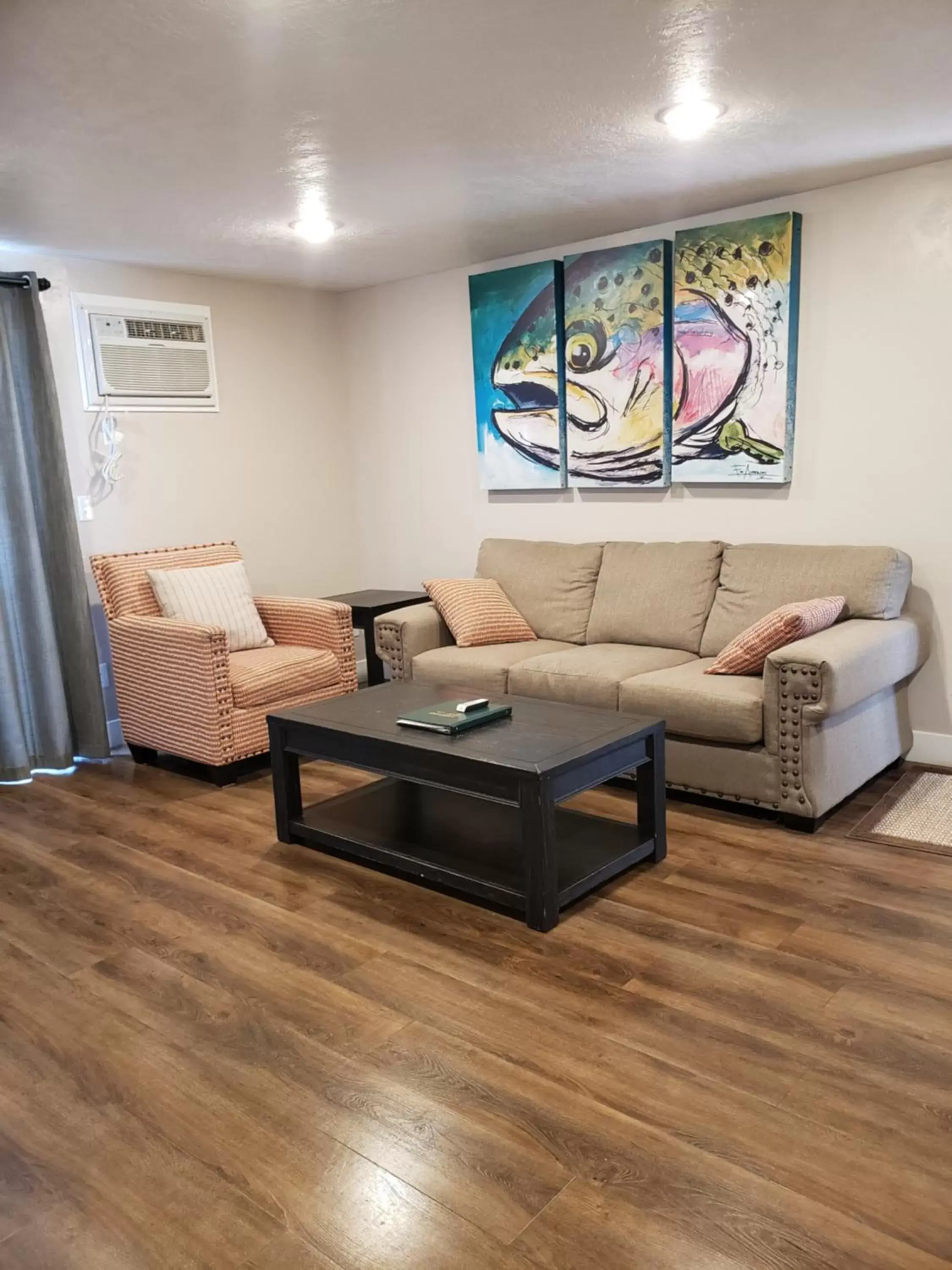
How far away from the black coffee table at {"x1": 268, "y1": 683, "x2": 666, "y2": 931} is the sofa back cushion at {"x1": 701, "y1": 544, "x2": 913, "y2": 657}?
1.04 meters

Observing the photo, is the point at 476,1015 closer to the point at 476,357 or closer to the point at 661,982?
the point at 661,982

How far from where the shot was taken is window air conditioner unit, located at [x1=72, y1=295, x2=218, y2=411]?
4449 mm

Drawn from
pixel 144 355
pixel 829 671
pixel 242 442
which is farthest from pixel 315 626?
pixel 829 671

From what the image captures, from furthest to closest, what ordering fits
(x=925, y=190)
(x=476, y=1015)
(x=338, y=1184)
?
(x=925, y=190)
(x=476, y=1015)
(x=338, y=1184)

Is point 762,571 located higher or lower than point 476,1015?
higher

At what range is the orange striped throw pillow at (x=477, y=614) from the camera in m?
4.29

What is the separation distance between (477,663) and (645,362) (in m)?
1.54

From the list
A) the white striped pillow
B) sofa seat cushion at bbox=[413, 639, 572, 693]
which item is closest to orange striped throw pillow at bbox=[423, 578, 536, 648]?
sofa seat cushion at bbox=[413, 639, 572, 693]

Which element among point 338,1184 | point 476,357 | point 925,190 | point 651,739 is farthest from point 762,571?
point 338,1184

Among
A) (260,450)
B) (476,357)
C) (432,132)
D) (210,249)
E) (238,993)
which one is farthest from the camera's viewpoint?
(260,450)

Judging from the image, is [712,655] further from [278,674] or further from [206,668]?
[206,668]

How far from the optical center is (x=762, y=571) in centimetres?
385

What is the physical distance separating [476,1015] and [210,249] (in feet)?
11.4

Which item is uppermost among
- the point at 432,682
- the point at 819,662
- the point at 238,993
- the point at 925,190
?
the point at 925,190
